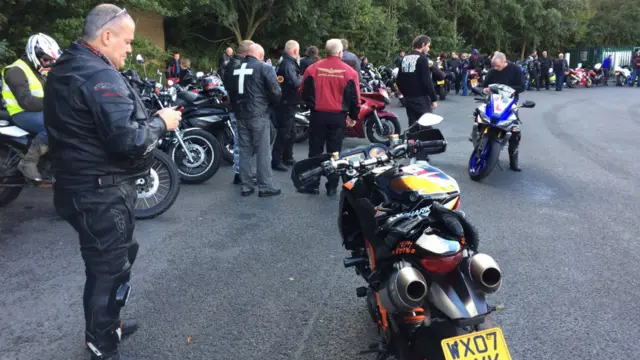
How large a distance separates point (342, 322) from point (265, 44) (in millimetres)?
21948

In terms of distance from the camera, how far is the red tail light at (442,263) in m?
2.29

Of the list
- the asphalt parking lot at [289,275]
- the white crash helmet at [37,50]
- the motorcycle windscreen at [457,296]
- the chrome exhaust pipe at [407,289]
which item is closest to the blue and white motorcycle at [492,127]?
the asphalt parking lot at [289,275]

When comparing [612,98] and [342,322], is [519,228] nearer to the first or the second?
[342,322]

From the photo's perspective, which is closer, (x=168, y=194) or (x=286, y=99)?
(x=168, y=194)

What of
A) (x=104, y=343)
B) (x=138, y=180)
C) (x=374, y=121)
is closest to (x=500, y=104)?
(x=374, y=121)

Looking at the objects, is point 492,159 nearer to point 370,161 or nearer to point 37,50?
point 370,161

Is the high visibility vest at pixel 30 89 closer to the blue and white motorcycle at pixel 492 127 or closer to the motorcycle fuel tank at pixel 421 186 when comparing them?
the motorcycle fuel tank at pixel 421 186

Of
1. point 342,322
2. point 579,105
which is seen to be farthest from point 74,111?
point 579,105

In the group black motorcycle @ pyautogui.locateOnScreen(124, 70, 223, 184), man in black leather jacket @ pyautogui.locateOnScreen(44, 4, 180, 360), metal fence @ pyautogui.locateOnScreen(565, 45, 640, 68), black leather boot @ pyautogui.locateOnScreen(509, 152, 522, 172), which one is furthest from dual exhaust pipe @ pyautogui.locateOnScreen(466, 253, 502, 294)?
metal fence @ pyautogui.locateOnScreen(565, 45, 640, 68)

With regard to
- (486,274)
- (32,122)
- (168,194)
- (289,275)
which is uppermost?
(32,122)

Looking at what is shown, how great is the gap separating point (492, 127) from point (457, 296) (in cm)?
510

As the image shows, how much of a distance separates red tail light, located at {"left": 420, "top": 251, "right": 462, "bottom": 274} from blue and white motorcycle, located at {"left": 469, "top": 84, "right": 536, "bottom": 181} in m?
4.88

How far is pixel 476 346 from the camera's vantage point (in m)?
2.12

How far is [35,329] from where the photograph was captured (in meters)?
3.40
